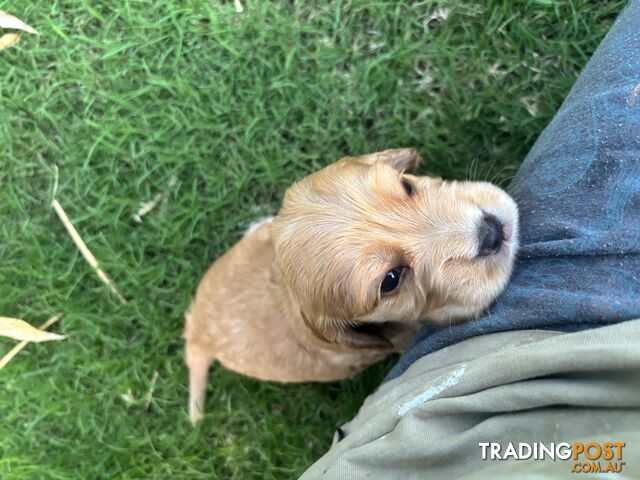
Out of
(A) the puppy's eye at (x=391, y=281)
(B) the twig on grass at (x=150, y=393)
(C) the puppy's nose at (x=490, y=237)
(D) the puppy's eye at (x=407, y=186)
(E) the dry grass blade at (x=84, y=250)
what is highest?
(D) the puppy's eye at (x=407, y=186)

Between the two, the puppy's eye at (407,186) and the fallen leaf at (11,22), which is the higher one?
the fallen leaf at (11,22)

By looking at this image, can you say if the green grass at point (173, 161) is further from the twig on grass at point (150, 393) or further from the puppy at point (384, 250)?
the puppy at point (384, 250)

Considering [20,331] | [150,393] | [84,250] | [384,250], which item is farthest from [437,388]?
[20,331]

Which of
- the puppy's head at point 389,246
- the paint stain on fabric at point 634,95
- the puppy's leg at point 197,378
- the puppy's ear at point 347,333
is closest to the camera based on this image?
the paint stain on fabric at point 634,95

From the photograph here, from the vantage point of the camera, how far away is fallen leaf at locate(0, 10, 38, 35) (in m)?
3.12

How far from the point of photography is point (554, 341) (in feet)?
4.84

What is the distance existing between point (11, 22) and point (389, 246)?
269cm

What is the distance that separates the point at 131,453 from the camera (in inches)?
121

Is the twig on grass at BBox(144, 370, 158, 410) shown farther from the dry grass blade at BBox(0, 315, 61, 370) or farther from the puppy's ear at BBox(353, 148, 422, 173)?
the puppy's ear at BBox(353, 148, 422, 173)

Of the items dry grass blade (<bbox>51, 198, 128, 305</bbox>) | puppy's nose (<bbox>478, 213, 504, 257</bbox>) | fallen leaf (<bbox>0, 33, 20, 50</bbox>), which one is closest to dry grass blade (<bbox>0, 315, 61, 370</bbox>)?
dry grass blade (<bbox>51, 198, 128, 305</bbox>)

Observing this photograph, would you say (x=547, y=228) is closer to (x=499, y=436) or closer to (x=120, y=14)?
(x=499, y=436)

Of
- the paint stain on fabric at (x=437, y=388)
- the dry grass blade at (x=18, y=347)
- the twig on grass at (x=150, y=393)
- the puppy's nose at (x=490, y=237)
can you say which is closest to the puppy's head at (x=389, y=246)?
the puppy's nose at (x=490, y=237)

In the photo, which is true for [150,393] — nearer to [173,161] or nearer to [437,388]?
[173,161]

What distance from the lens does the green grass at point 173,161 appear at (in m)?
2.87
